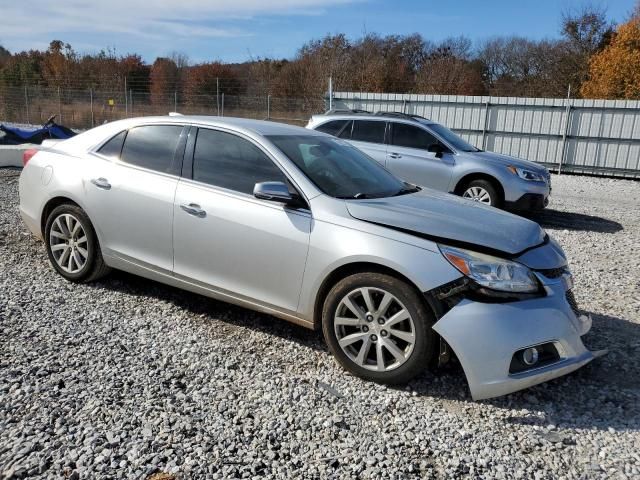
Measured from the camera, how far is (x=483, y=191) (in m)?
8.95

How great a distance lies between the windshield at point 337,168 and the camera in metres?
3.93

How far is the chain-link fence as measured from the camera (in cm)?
2212

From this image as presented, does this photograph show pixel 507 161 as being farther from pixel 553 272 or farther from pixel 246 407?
pixel 246 407

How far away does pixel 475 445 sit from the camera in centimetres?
291

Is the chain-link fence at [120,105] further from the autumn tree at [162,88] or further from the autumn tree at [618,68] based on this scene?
the autumn tree at [618,68]

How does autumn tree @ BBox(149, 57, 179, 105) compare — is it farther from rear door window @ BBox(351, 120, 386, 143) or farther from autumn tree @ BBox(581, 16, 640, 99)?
autumn tree @ BBox(581, 16, 640, 99)

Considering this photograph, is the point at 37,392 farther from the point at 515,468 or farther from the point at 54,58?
Result: the point at 54,58

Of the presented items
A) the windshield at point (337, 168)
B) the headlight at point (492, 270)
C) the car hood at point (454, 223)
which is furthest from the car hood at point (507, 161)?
the headlight at point (492, 270)

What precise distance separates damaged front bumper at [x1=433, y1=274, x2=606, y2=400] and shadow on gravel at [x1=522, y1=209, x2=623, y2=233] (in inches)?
238

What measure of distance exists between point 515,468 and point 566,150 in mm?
15467

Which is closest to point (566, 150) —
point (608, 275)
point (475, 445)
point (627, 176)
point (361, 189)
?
point (627, 176)

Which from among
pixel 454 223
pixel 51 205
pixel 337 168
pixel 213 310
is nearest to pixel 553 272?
pixel 454 223

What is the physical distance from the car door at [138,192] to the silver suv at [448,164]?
18.0ft

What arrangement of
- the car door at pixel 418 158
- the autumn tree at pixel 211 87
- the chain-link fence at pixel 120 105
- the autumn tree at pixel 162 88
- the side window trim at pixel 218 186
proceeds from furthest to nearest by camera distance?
the autumn tree at pixel 162 88 → the autumn tree at pixel 211 87 → the chain-link fence at pixel 120 105 → the car door at pixel 418 158 → the side window trim at pixel 218 186
